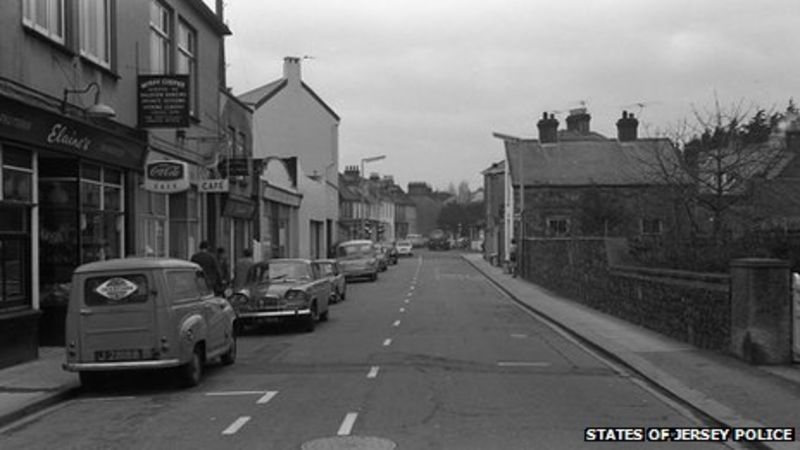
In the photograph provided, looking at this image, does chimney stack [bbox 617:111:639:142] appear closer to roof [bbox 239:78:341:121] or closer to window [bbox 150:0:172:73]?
roof [bbox 239:78:341:121]

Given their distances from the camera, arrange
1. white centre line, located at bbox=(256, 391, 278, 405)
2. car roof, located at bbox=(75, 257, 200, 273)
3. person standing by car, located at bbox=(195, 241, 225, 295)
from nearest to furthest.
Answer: white centre line, located at bbox=(256, 391, 278, 405), car roof, located at bbox=(75, 257, 200, 273), person standing by car, located at bbox=(195, 241, 225, 295)

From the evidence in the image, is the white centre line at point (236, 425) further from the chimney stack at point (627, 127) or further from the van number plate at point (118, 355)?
the chimney stack at point (627, 127)

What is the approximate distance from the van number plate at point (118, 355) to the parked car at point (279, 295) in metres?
7.24

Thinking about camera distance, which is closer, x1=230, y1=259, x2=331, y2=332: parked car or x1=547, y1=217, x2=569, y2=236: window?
x1=230, y1=259, x2=331, y2=332: parked car

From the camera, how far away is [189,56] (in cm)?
2414

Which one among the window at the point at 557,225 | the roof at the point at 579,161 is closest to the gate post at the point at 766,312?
the roof at the point at 579,161

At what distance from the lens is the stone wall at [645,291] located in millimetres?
14367

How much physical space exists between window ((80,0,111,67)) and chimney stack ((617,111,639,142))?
43.3 metres

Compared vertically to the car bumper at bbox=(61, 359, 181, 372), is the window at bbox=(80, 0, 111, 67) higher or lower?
higher

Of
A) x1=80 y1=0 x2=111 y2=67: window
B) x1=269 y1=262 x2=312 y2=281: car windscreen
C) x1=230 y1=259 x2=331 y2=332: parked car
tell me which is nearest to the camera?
x1=80 y1=0 x2=111 y2=67: window

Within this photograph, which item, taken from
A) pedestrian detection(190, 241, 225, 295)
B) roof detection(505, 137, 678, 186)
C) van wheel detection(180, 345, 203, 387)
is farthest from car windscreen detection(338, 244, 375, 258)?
van wheel detection(180, 345, 203, 387)

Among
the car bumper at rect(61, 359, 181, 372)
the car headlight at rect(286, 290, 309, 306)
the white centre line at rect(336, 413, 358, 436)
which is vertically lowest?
the white centre line at rect(336, 413, 358, 436)

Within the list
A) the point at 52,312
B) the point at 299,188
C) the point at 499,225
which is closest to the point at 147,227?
the point at 52,312

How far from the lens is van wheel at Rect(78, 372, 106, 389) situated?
11.8 m
